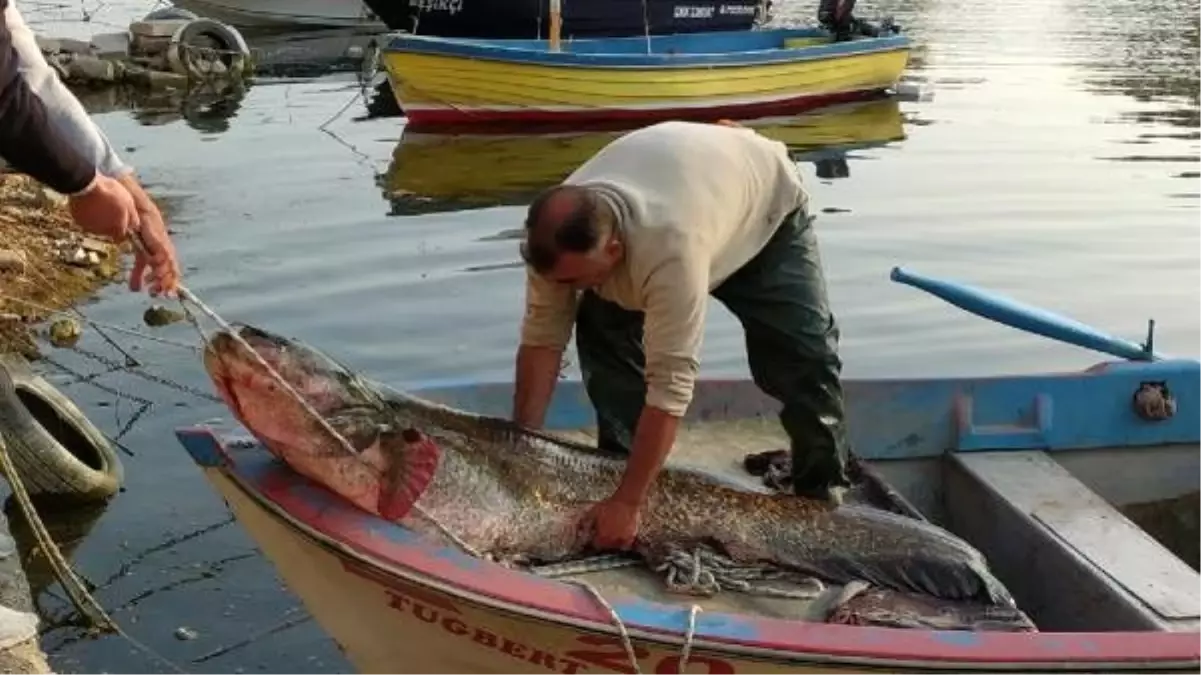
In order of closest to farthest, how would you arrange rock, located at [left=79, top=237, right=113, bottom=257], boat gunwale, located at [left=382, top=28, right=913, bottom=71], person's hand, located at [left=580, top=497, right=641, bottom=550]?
1. person's hand, located at [left=580, top=497, right=641, bottom=550]
2. rock, located at [left=79, top=237, right=113, bottom=257]
3. boat gunwale, located at [left=382, top=28, right=913, bottom=71]

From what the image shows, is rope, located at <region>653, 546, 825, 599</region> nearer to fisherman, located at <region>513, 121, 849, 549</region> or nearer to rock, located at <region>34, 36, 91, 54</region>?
fisherman, located at <region>513, 121, 849, 549</region>

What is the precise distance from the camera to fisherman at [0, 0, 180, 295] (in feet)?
9.59

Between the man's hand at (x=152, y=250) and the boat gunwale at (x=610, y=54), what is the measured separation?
16.6m

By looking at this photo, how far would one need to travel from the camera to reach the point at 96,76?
24156 mm

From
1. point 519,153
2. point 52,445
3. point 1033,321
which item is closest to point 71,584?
point 52,445

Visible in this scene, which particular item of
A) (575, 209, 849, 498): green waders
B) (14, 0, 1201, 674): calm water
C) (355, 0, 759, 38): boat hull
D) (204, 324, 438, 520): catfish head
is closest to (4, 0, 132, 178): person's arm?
(204, 324, 438, 520): catfish head

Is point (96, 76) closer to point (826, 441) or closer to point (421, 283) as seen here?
point (421, 283)

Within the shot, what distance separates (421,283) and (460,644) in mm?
8000

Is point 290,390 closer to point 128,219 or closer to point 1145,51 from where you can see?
point 128,219

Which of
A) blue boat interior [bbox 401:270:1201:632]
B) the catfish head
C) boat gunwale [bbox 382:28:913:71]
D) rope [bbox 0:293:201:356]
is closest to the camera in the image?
the catfish head

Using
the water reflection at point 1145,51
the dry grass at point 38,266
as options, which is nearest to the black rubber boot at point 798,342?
the dry grass at point 38,266

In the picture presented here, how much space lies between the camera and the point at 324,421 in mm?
4594

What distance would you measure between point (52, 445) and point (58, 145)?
15.9 feet

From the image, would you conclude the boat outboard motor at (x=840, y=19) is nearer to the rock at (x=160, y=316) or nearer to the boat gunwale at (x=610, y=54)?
the boat gunwale at (x=610, y=54)
